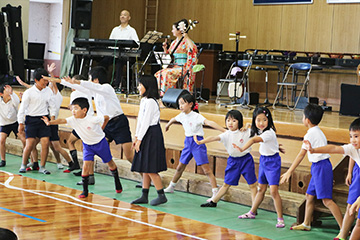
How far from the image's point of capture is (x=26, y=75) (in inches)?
516

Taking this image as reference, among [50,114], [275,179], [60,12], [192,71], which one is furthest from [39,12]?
[275,179]

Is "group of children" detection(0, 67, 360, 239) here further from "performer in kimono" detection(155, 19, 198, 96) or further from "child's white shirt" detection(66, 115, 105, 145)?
"performer in kimono" detection(155, 19, 198, 96)

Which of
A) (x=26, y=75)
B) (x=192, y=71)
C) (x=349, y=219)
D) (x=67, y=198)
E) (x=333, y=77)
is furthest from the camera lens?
(x=26, y=75)

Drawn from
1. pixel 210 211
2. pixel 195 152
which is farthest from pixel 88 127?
pixel 210 211

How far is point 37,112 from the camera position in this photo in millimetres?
7445

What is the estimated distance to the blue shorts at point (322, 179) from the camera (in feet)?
16.6

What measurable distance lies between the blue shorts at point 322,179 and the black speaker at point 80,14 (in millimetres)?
8191

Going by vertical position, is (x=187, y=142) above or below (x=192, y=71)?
below

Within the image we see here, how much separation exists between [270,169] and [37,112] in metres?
3.47

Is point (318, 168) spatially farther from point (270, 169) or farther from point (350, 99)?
point (350, 99)

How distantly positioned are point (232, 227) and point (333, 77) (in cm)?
781

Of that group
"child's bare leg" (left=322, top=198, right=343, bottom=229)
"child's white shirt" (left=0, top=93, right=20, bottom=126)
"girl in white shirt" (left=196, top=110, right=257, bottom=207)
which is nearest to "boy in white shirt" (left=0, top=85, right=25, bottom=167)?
"child's white shirt" (left=0, top=93, right=20, bottom=126)

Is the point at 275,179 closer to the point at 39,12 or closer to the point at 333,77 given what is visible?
the point at 333,77

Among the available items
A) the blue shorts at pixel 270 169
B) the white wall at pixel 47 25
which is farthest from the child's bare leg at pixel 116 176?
the white wall at pixel 47 25
